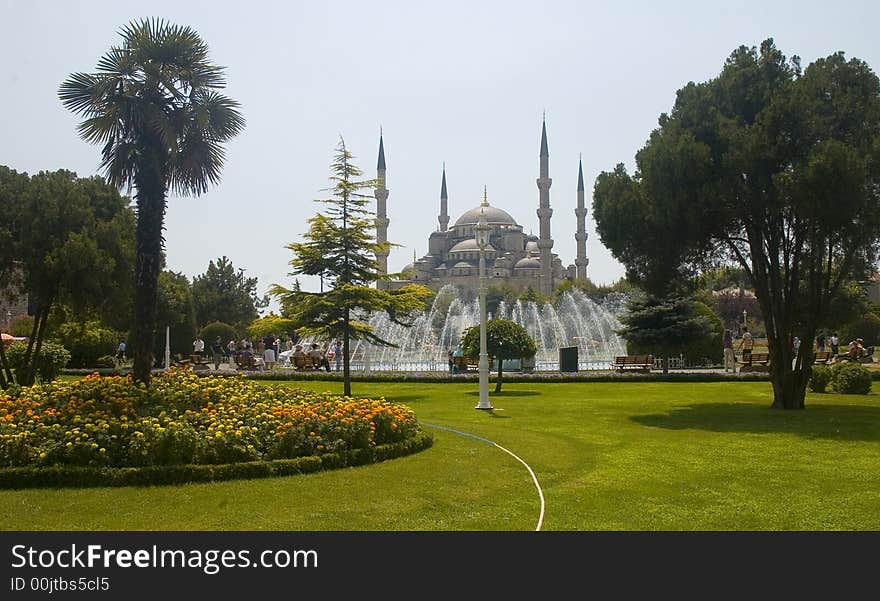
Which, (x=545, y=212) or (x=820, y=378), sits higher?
(x=545, y=212)

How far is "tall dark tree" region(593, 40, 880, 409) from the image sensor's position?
15.9 m

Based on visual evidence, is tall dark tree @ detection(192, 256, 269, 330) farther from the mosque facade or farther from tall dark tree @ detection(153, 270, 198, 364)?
the mosque facade

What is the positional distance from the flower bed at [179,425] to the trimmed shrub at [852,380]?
15510mm

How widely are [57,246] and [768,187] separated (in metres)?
16.3

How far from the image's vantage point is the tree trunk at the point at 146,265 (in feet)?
40.3

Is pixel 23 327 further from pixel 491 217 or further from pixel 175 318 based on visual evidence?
pixel 491 217

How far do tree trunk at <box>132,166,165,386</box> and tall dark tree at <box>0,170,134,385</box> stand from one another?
27.5 ft

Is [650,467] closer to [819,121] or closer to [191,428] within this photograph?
[191,428]

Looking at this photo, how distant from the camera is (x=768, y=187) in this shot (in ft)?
55.2

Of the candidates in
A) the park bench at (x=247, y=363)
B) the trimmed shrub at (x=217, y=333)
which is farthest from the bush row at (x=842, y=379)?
the trimmed shrub at (x=217, y=333)

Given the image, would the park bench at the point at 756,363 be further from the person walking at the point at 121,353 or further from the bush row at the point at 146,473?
the person walking at the point at 121,353

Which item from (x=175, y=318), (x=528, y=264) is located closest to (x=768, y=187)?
(x=175, y=318)
